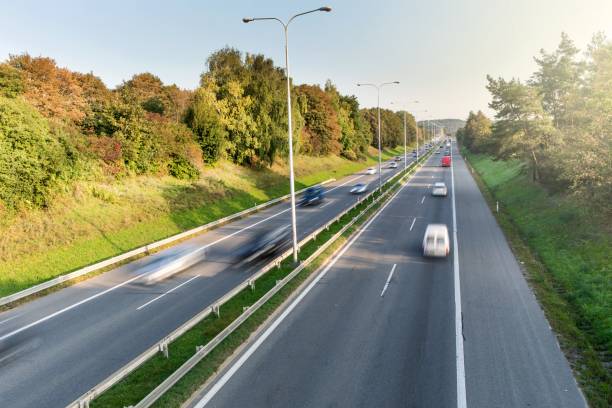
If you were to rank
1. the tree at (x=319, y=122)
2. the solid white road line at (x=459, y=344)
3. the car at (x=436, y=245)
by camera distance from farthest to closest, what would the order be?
the tree at (x=319, y=122) → the car at (x=436, y=245) → the solid white road line at (x=459, y=344)

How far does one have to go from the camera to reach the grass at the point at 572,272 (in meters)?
10.7

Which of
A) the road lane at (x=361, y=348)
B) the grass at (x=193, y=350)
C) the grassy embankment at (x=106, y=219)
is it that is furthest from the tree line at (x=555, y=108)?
the grassy embankment at (x=106, y=219)

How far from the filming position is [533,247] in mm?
22594

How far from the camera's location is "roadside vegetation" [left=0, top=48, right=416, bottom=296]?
22344 millimetres

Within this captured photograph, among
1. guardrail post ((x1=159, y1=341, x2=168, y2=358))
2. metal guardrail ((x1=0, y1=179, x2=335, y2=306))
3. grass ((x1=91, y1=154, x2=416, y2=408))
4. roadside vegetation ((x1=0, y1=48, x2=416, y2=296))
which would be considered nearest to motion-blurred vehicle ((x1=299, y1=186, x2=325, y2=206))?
roadside vegetation ((x1=0, y1=48, x2=416, y2=296))

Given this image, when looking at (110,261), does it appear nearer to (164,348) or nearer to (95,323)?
(95,323)

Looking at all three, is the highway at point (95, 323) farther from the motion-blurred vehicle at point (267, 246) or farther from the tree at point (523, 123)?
the tree at point (523, 123)

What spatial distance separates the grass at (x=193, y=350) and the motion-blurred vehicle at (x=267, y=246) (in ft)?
13.2

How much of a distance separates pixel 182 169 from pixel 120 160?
6453 millimetres

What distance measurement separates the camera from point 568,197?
1086 inches

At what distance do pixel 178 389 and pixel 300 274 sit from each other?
9.15 metres

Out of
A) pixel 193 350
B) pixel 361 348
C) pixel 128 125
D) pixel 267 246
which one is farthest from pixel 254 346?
pixel 128 125

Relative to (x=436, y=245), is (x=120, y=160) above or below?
above

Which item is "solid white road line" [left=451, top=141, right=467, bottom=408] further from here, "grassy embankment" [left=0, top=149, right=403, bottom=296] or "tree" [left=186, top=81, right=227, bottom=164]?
"tree" [left=186, top=81, right=227, bottom=164]
